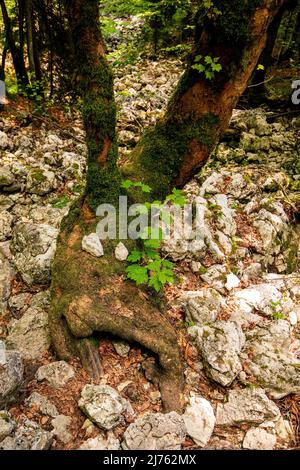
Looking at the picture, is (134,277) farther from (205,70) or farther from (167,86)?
(167,86)

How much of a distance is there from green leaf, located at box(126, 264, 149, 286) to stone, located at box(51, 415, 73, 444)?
3.84 feet

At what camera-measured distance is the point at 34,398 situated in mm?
2559

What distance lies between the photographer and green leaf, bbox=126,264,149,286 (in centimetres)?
286

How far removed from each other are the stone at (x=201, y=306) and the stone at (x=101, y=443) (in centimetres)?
130

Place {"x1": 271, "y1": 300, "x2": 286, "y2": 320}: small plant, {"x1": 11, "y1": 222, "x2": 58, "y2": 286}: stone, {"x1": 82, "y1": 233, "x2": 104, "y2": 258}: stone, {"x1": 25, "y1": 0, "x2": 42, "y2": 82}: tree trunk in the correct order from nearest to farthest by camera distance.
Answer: {"x1": 82, "y1": 233, "x2": 104, "y2": 258}: stone < {"x1": 271, "y1": 300, "x2": 286, "y2": 320}: small plant < {"x1": 11, "y1": 222, "x2": 58, "y2": 286}: stone < {"x1": 25, "y1": 0, "x2": 42, "y2": 82}: tree trunk

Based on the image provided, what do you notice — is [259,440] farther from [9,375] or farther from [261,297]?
[9,375]

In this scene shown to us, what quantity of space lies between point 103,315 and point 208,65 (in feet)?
8.55

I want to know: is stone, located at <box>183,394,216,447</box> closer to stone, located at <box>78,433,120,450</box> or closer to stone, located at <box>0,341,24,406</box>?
stone, located at <box>78,433,120,450</box>

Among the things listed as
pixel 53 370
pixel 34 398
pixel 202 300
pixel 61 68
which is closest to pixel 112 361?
pixel 53 370

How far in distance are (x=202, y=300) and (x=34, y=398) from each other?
1.77m

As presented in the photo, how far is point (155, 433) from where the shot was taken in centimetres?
237

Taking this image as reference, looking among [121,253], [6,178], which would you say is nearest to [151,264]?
[121,253]

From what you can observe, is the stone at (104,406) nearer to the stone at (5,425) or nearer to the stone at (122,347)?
the stone at (122,347)

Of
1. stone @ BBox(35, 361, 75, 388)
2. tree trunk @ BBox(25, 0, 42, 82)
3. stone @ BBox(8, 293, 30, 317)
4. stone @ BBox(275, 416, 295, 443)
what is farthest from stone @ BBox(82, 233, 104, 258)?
tree trunk @ BBox(25, 0, 42, 82)
